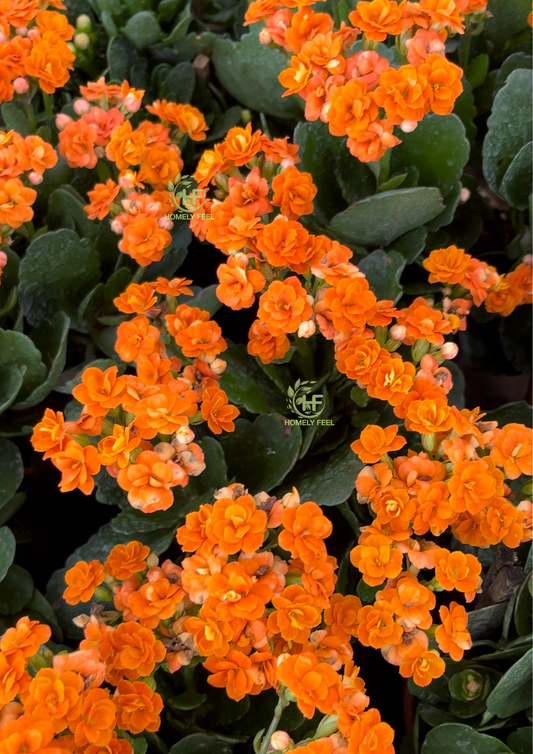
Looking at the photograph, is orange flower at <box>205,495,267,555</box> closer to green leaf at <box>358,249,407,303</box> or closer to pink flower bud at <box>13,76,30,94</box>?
green leaf at <box>358,249,407,303</box>

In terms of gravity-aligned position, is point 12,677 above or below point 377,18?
below

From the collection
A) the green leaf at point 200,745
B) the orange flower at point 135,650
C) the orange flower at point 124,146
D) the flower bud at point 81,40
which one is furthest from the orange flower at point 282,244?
the flower bud at point 81,40

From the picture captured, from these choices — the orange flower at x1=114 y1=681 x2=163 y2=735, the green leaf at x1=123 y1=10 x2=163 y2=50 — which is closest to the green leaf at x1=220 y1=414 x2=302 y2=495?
the orange flower at x1=114 y1=681 x2=163 y2=735

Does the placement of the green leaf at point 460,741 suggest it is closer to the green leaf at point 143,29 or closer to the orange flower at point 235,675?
the orange flower at point 235,675

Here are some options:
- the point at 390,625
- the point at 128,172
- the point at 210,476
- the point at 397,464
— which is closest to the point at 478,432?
the point at 397,464

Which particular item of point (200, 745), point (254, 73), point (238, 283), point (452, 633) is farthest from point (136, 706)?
point (254, 73)

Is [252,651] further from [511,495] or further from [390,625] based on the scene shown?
[511,495]

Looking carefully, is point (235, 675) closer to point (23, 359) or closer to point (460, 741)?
point (460, 741)
